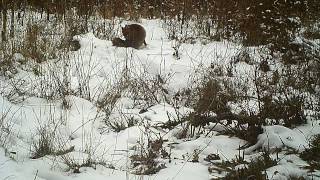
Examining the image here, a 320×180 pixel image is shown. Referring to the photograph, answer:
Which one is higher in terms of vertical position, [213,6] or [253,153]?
[213,6]

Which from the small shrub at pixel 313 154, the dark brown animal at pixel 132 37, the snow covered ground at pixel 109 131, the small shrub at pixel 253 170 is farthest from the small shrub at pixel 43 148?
the dark brown animal at pixel 132 37

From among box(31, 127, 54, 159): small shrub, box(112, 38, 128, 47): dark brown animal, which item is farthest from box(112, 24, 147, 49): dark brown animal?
box(31, 127, 54, 159): small shrub

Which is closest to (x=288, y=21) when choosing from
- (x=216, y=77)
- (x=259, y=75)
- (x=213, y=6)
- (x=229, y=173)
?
(x=213, y=6)

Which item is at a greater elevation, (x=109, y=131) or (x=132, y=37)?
(x=132, y=37)

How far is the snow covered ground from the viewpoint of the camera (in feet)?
8.96

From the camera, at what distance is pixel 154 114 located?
3840 millimetres

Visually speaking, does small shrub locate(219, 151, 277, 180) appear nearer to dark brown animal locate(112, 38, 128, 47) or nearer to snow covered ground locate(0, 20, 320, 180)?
snow covered ground locate(0, 20, 320, 180)

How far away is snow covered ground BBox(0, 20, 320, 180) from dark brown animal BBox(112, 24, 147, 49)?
42 centimetres

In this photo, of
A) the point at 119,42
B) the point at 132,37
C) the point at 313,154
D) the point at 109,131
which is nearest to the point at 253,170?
the point at 313,154

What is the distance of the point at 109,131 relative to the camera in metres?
3.49

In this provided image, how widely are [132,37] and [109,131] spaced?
2502mm

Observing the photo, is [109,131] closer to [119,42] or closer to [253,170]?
[253,170]

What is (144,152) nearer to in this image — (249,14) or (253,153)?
(253,153)

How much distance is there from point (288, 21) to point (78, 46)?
364 centimetres
